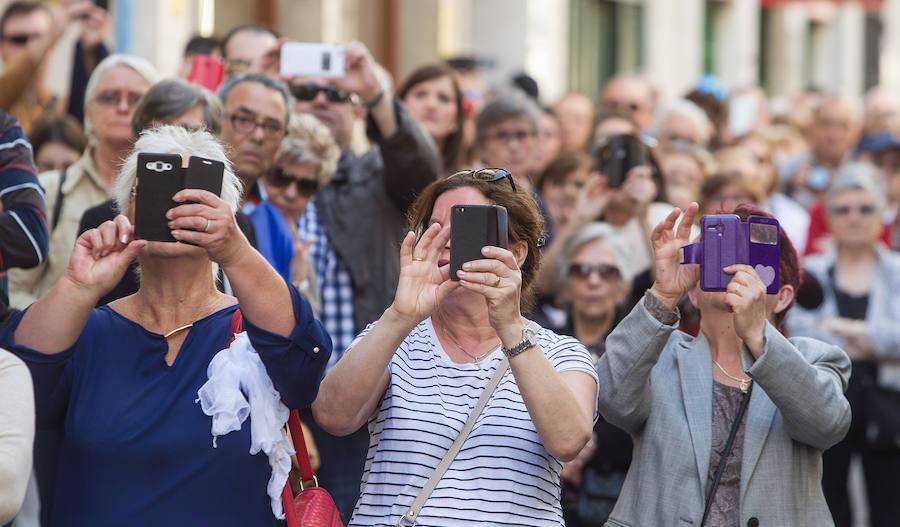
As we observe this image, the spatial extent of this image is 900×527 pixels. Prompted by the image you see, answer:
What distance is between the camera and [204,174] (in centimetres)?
357

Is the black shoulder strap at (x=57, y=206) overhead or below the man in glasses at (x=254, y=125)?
below

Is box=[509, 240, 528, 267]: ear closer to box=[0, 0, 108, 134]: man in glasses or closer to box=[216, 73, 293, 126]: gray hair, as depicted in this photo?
box=[216, 73, 293, 126]: gray hair

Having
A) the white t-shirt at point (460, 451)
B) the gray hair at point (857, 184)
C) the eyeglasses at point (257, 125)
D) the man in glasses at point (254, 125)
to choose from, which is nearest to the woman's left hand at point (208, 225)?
the white t-shirt at point (460, 451)

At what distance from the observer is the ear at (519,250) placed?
4059 millimetres

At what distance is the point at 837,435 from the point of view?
4.07 metres

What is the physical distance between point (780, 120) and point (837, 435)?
11788 millimetres

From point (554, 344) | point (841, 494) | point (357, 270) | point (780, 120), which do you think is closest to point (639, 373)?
point (554, 344)

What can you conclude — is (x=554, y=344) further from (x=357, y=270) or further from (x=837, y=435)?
(x=357, y=270)

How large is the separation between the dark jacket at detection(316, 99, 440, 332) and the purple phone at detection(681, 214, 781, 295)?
6.58 ft

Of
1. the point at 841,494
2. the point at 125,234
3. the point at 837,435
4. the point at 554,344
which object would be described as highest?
the point at 125,234

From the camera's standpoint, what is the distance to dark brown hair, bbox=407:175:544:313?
4.02 metres

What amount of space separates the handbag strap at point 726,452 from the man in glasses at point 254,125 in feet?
6.95

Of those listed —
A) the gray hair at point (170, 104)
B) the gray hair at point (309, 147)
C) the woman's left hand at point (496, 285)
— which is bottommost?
the woman's left hand at point (496, 285)

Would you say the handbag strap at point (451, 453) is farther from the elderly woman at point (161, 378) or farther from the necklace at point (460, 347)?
the elderly woman at point (161, 378)
